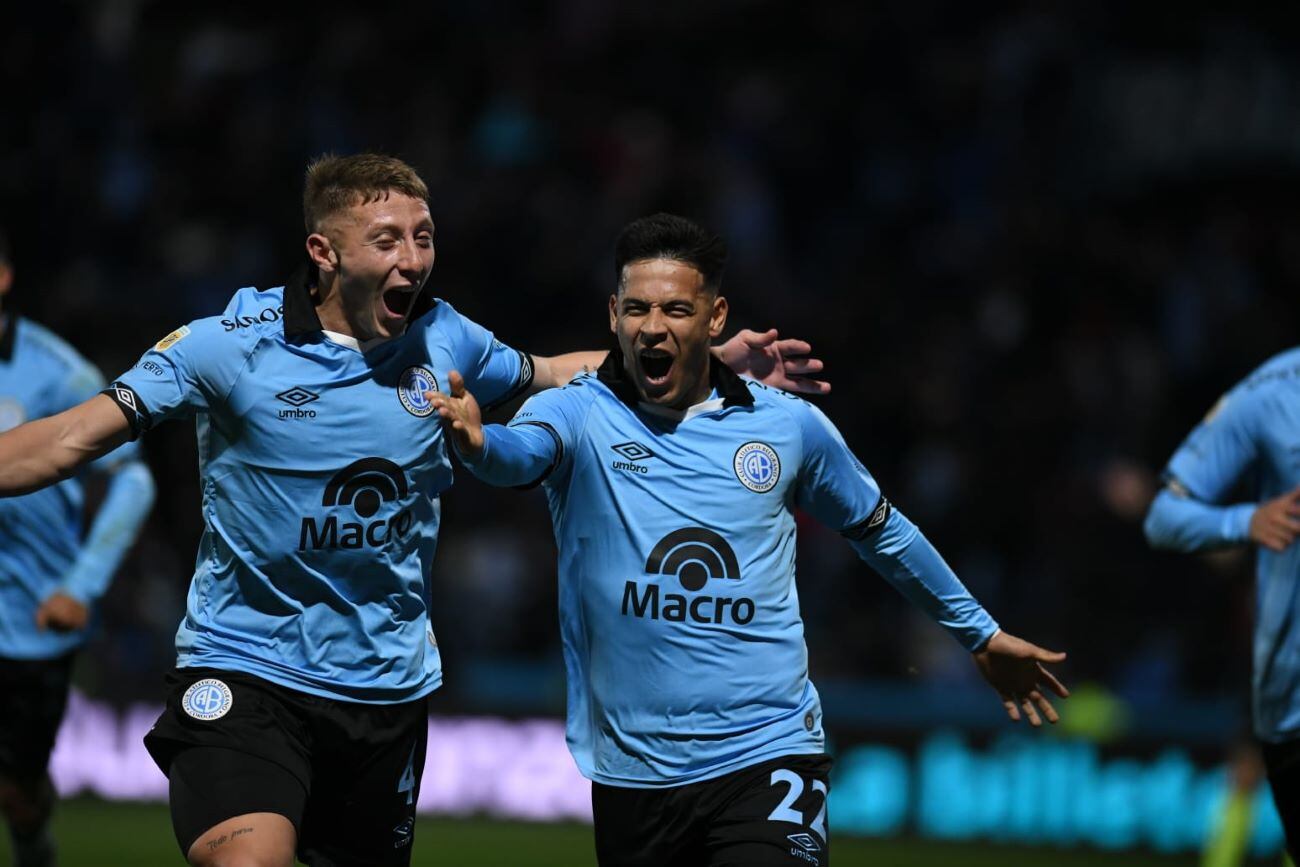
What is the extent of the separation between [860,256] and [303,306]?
34.6ft

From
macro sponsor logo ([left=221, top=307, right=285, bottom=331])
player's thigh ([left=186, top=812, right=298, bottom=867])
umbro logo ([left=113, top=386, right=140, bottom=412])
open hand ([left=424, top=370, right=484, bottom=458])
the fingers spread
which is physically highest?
the fingers spread

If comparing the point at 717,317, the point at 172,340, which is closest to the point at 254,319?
the point at 172,340

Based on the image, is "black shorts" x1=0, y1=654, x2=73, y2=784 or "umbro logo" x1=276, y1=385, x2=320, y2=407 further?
"black shorts" x1=0, y1=654, x2=73, y2=784

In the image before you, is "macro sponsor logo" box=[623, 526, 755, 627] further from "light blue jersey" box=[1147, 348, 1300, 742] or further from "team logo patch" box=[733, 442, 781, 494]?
"light blue jersey" box=[1147, 348, 1300, 742]

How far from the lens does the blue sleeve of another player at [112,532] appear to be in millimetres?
7430

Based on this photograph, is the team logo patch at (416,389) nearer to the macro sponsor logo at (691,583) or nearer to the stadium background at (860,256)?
the macro sponsor logo at (691,583)

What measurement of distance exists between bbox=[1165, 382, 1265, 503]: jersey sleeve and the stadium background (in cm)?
518

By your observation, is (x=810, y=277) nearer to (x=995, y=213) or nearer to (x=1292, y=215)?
(x=995, y=213)

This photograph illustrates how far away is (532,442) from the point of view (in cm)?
526

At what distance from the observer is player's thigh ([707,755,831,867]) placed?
5.14 m

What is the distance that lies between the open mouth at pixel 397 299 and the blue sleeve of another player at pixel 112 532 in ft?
8.08

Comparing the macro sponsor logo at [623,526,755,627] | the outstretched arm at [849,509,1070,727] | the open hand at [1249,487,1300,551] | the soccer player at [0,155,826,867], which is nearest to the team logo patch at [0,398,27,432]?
the soccer player at [0,155,826,867]

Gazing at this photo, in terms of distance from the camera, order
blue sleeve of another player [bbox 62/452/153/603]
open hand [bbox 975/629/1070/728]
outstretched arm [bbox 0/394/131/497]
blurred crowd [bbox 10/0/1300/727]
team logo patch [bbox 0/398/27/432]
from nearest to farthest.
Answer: outstretched arm [bbox 0/394/131/497] < open hand [bbox 975/629/1070/728] < blue sleeve of another player [bbox 62/452/153/603] < team logo patch [bbox 0/398/27/432] < blurred crowd [bbox 10/0/1300/727]

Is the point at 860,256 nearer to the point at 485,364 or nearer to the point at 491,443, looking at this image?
the point at 485,364
